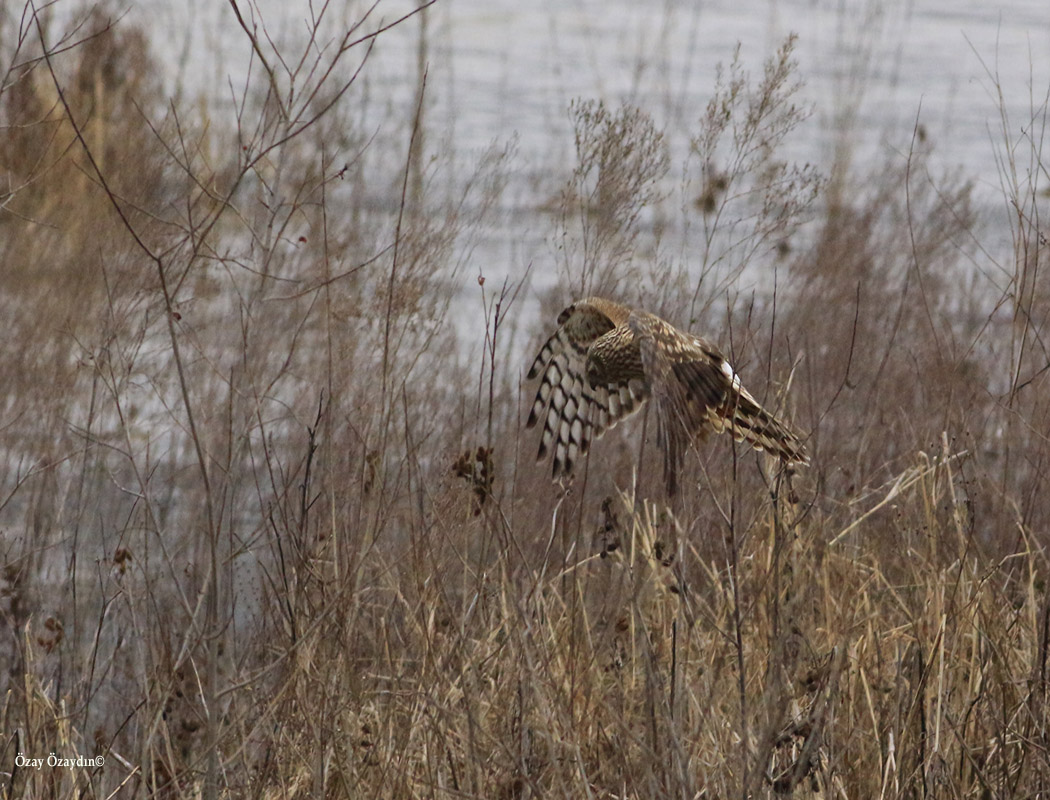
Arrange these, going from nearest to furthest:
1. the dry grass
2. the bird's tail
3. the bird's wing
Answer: the dry grass
the bird's tail
the bird's wing

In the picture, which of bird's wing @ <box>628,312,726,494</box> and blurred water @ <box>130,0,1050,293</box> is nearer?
bird's wing @ <box>628,312,726,494</box>

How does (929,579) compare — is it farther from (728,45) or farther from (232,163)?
(728,45)

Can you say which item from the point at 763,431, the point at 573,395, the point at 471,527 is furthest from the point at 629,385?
the point at 763,431

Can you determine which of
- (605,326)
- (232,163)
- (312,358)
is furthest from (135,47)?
(605,326)

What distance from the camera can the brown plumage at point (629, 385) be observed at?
11.4 feet

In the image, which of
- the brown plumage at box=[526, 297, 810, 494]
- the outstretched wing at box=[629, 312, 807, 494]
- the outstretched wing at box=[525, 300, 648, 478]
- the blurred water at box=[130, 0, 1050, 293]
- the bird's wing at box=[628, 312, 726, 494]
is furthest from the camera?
the blurred water at box=[130, 0, 1050, 293]

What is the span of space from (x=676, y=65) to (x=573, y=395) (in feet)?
48.2

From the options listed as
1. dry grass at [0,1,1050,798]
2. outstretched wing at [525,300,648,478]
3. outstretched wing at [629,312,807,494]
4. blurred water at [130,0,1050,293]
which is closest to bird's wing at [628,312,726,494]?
outstretched wing at [629,312,807,494]

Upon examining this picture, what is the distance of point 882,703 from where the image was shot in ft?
12.7

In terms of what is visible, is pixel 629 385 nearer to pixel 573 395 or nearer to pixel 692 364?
pixel 573 395

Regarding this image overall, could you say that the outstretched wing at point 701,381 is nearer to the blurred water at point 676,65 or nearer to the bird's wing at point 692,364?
the bird's wing at point 692,364

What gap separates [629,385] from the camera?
4832mm

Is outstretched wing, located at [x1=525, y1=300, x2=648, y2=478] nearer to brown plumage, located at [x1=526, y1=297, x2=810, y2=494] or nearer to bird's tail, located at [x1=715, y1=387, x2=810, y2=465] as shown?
brown plumage, located at [x1=526, y1=297, x2=810, y2=494]

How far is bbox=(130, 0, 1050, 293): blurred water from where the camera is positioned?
11.0m
